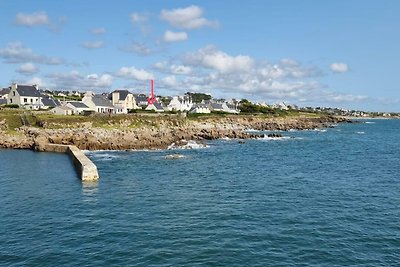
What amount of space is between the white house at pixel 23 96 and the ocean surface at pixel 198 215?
58.9m

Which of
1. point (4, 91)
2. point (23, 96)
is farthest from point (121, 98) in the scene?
point (4, 91)

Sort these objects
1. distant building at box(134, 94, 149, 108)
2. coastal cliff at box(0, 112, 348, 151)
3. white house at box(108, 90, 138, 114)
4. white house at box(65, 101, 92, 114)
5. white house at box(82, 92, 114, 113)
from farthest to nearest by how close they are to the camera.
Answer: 1. distant building at box(134, 94, 149, 108)
2. white house at box(108, 90, 138, 114)
3. white house at box(82, 92, 114, 113)
4. white house at box(65, 101, 92, 114)
5. coastal cliff at box(0, 112, 348, 151)

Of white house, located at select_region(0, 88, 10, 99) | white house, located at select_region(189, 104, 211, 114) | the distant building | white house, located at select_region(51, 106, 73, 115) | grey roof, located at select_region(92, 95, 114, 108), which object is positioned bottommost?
white house, located at select_region(51, 106, 73, 115)

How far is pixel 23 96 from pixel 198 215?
288ft

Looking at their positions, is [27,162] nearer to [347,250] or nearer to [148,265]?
[148,265]

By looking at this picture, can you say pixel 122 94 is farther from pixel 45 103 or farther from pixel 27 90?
pixel 27 90

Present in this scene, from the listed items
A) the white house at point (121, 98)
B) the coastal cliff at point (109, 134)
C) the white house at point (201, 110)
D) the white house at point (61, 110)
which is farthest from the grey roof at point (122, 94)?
the white house at point (61, 110)

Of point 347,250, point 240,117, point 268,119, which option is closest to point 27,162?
point 347,250

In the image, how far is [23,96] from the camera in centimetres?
9912

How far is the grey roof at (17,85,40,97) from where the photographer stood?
9931 cm

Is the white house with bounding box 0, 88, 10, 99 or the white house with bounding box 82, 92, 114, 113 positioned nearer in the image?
the white house with bounding box 82, 92, 114, 113

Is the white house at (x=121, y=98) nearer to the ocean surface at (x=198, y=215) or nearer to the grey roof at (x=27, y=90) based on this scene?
the grey roof at (x=27, y=90)

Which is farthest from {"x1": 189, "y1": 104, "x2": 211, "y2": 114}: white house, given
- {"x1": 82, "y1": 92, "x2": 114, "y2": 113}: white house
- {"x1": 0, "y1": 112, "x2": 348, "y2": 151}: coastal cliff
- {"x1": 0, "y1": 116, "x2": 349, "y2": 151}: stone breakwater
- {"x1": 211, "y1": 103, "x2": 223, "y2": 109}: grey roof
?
{"x1": 0, "y1": 116, "x2": 349, "y2": 151}: stone breakwater

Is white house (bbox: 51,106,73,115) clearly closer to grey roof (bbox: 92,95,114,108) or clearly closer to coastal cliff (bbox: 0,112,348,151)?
coastal cliff (bbox: 0,112,348,151)
